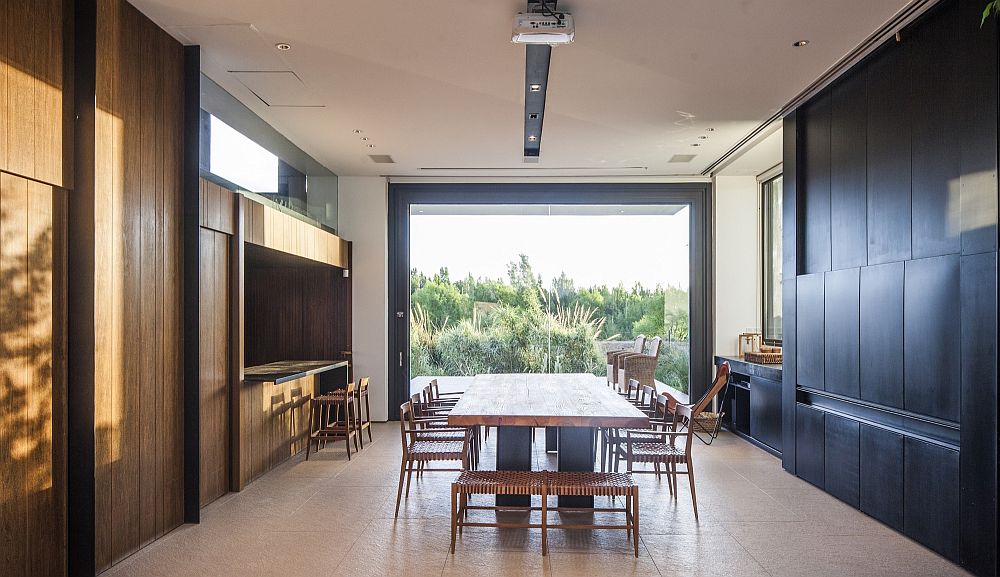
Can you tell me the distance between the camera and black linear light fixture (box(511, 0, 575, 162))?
422cm

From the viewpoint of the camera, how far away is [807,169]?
6512 mm

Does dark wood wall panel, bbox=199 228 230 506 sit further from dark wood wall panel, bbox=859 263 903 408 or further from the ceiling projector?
dark wood wall panel, bbox=859 263 903 408

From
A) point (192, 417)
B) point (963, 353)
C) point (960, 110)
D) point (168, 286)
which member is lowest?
point (192, 417)

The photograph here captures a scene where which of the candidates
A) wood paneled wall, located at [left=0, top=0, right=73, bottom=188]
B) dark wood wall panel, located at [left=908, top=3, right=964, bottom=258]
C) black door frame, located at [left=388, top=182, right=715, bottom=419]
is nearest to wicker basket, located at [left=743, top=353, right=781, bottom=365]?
black door frame, located at [left=388, top=182, right=715, bottom=419]

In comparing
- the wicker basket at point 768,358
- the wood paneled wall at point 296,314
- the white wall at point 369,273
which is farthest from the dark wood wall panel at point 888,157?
the wood paneled wall at point 296,314

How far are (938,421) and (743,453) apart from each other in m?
3.43

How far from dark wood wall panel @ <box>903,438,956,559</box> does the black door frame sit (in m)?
5.22

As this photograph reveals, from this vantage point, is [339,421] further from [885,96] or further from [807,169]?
[885,96]

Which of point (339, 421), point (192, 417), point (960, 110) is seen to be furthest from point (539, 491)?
point (339, 421)

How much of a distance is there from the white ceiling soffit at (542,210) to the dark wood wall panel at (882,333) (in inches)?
Result: 197

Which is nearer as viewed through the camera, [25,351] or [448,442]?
[25,351]

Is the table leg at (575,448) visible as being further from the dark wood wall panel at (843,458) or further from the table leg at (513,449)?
the dark wood wall panel at (843,458)

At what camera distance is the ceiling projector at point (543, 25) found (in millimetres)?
4219

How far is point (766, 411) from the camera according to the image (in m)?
7.75
